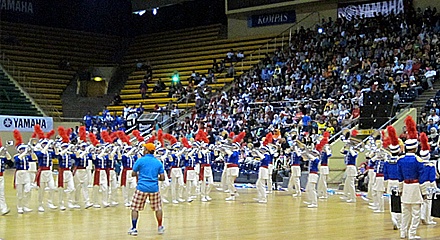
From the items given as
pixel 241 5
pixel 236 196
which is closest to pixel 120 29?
pixel 241 5

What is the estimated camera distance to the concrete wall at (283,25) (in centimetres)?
3294

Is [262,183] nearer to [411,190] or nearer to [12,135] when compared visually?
[411,190]

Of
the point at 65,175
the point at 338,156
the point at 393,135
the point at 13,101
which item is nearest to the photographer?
the point at 393,135

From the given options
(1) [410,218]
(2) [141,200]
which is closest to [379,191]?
(1) [410,218]

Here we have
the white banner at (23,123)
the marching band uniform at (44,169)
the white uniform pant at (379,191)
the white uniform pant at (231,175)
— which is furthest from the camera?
the white banner at (23,123)

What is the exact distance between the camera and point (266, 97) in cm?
2877

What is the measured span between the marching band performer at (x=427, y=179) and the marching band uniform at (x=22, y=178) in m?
8.29

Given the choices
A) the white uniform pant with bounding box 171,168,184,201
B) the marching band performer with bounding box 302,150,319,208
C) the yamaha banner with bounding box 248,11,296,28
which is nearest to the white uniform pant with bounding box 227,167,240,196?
the white uniform pant with bounding box 171,168,184,201

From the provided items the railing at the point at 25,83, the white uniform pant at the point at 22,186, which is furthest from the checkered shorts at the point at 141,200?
the railing at the point at 25,83

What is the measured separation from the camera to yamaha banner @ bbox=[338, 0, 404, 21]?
98.7ft

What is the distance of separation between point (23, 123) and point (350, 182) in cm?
1741

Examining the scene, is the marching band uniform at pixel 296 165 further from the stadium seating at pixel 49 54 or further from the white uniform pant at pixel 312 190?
the stadium seating at pixel 49 54

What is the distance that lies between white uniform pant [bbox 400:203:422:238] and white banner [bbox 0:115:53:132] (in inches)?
849

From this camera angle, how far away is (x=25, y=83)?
33.4 metres
